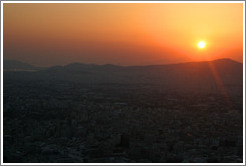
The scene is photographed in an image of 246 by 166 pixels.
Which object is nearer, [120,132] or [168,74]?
[120,132]

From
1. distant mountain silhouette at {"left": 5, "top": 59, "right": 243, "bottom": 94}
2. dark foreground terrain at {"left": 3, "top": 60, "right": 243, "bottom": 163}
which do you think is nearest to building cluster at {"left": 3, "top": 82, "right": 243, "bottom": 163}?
dark foreground terrain at {"left": 3, "top": 60, "right": 243, "bottom": 163}

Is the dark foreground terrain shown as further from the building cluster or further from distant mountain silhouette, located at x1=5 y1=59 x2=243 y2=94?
distant mountain silhouette, located at x1=5 y1=59 x2=243 y2=94

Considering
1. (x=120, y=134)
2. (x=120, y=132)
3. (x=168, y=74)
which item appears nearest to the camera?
(x=120, y=134)

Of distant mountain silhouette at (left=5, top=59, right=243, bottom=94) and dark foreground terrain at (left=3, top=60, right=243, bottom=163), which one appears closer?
dark foreground terrain at (left=3, top=60, right=243, bottom=163)

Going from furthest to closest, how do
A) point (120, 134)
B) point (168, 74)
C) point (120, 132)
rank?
1. point (168, 74)
2. point (120, 132)
3. point (120, 134)

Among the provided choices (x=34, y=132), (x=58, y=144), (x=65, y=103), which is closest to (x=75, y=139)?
(x=58, y=144)

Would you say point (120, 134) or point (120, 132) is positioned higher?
point (120, 132)

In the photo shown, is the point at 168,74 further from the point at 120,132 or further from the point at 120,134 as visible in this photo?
the point at 120,134

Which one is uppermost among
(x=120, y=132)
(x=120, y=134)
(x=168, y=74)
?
(x=168, y=74)

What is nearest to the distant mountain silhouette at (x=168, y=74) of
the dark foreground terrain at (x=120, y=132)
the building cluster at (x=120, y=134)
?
the dark foreground terrain at (x=120, y=132)

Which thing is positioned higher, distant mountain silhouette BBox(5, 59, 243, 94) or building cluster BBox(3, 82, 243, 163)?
distant mountain silhouette BBox(5, 59, 243, 94)

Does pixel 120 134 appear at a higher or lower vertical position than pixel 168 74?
lower

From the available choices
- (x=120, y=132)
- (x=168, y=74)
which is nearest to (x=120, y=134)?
(x=120, y=132)

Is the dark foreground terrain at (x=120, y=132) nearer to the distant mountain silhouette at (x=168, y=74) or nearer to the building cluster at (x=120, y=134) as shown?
the building cluster at (x=120, y=134)
